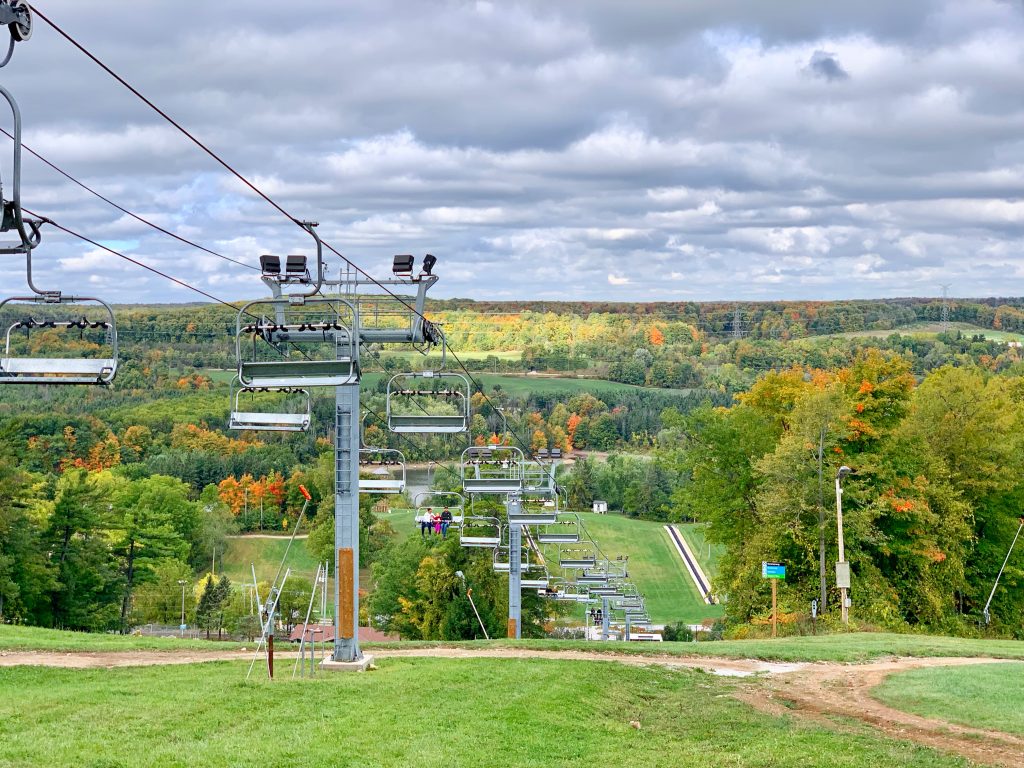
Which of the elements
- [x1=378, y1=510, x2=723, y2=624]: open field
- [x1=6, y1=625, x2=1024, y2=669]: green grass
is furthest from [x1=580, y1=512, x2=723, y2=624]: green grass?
[x1=6, y1=625, x2=1024, y2=669]: green grass

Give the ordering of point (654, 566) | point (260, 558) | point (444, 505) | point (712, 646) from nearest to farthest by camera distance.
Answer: point (712, 646)
point (444, 505)
point (260, 558)
point (654, 566)

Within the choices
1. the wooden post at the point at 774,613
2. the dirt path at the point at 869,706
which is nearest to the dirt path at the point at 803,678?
the dirt path at the point at 869,706

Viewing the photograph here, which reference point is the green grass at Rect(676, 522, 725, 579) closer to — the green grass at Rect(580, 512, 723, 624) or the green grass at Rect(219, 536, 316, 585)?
the green grass at Rect(580, 512, 723, 624)

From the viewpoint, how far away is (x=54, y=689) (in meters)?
16.5

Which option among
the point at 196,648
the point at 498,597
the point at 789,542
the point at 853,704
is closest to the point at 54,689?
the point at 196,648

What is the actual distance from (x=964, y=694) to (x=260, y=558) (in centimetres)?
8481

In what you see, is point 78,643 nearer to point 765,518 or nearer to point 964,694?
point 964,694

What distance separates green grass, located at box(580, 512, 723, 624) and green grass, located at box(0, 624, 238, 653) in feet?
190

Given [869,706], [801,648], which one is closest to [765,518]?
[801,648]

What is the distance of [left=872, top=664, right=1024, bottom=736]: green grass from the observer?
16141mm

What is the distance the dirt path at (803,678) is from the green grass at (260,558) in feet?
208

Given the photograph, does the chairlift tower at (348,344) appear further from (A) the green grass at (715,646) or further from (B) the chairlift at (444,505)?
(B) the chairlift at (444,505)

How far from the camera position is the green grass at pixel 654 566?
3322 inches

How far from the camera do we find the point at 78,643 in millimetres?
25000
